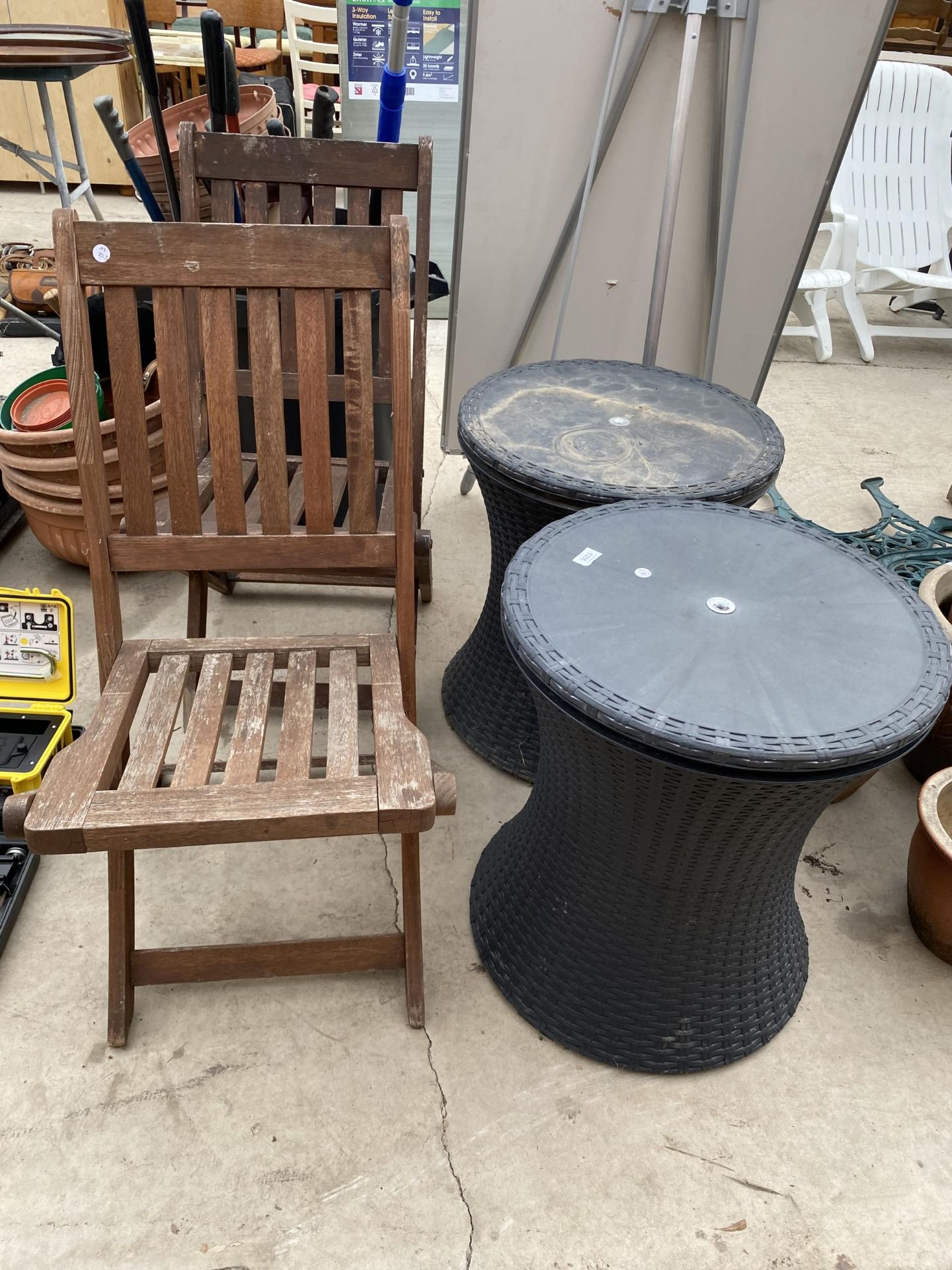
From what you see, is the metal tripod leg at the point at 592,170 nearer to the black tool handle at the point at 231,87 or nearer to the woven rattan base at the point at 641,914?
the black tool handle at the point at 231,87

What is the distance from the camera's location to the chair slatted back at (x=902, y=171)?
481cm

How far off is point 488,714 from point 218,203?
143 centimetres

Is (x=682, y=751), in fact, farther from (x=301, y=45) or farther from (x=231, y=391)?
(x=301, y=45)

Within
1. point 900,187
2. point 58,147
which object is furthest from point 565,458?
point 900,187

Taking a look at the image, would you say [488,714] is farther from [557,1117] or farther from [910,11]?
[910,11]

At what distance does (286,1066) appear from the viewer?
1.59m

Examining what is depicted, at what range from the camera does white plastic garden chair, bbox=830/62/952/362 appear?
480 centimetres

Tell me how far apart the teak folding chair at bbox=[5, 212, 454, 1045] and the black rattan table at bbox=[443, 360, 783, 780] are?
342 mm

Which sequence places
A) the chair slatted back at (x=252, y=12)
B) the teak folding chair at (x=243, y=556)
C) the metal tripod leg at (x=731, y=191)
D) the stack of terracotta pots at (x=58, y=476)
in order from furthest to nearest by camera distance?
the chair slatted back at (x=252, y=12) < the metal tripod leg at (x=731, y=191) < the stack of terracotta pots at (x=58, y=476) < the teak folding chair at (x=243, y=556)

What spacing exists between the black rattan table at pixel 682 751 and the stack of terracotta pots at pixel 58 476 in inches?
57.2

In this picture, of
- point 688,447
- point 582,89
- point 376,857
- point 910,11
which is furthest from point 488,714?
point 910,11

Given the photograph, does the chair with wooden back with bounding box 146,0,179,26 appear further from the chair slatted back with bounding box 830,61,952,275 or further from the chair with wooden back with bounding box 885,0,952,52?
the chair with wooden back with bounding box 885,0,952,52

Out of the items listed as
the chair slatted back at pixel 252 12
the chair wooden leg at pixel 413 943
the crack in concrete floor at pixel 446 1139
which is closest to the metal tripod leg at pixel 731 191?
the chair wooden leg at pixel 413 943

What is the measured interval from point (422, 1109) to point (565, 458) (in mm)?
1275
